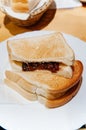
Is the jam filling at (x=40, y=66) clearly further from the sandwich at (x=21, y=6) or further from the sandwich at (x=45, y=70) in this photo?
the sandwich at (x=21, y=6)

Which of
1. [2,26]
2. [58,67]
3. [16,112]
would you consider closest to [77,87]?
[58,67]

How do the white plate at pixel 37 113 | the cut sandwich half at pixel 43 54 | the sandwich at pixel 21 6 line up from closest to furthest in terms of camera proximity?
the white plate at pixel 37 113, the cut sandwich half at pixel 43 54, the sandwich at pixel 21 6

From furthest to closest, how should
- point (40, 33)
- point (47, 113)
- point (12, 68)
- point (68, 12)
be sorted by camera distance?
point (68, 12), point (40, 33), point (12, 68), point (47, 113)

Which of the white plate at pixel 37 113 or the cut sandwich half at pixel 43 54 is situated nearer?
the white plate at pixel 37 113

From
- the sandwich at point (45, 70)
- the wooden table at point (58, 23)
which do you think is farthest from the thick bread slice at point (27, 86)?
the wooden table at point (58, 23)

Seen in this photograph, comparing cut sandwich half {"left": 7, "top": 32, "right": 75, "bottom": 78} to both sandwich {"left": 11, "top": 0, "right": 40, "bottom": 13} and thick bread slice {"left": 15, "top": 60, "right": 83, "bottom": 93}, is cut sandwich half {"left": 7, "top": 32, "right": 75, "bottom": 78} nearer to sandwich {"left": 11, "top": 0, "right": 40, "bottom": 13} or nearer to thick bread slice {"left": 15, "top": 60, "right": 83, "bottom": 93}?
thick bread slice {"left": 15, "top": 60, "right": 83, "bottom": 93}

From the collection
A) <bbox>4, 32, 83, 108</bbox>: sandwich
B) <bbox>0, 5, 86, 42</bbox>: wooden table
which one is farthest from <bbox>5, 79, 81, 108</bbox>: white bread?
<bbox>0, 5, 86, 42</bbox>: wooden table

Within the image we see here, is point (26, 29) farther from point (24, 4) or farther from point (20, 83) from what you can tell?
point (20, 83)
